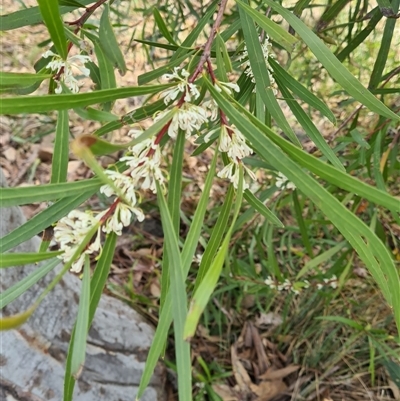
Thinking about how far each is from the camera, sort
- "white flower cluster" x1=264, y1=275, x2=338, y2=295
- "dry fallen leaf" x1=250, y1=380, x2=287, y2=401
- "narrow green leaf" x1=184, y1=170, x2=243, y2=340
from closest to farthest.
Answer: "narrow green leaf" x1=184, y1=170, x2=243, y2=340 < "white flower cluster" x1=264, y1=275, x2=338, y2=295 < "dry fallen leaf" x1=250, y1=380, x2=287, y2=401

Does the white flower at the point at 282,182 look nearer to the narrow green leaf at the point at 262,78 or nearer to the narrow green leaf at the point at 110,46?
the narrow green leaf at the point at 262,78

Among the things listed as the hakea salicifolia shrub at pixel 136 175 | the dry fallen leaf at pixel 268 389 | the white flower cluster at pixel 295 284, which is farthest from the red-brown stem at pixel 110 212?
the dry fallen leaf at pixel 268 389

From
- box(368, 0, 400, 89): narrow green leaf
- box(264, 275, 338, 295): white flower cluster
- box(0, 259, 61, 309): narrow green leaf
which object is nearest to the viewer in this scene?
box(0, 259, 61, 309): narrow green leaf

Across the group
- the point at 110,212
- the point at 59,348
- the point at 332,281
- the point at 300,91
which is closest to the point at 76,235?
the point at 110,212

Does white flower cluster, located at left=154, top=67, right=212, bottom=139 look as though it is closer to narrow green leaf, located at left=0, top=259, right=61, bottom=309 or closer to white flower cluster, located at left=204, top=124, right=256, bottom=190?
white flower cluster, located at left=204, top=124, right=256, bottom=190

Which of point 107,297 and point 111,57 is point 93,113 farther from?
point 107,297

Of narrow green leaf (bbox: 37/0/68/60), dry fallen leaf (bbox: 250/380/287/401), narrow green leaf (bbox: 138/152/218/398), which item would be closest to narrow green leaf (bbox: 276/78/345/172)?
narrow green leaf (bbox: 138/152/218/398)
